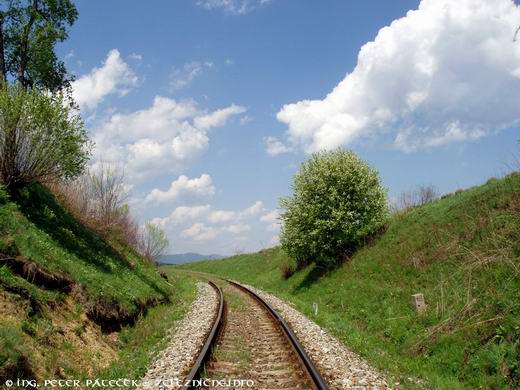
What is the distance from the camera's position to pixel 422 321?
1447 centimetres

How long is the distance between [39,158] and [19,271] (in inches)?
263

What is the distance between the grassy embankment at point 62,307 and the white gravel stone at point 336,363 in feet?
14.3

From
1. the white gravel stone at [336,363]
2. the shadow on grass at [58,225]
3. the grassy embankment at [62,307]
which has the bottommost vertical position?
the white gravel stone at [336,363]

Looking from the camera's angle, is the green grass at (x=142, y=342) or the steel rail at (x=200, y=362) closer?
the steel rail at (x=200, y=362)

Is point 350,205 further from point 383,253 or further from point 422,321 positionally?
point 422,321

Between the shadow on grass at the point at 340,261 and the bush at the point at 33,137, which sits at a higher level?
the bush at the point at 33,137

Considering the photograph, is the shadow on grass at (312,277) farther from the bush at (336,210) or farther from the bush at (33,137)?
the bush at (33,137)

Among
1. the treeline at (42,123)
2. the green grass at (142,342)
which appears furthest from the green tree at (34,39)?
the green grass at (142,342)

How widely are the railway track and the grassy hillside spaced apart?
2.21 m

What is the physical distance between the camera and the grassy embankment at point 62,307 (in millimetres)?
9234

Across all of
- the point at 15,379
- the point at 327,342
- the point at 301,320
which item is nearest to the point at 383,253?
the point at 301,320

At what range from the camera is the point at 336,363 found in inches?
404

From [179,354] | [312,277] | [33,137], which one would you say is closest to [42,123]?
[33,137]

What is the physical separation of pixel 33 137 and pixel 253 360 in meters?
12.7
